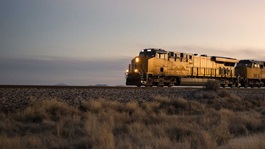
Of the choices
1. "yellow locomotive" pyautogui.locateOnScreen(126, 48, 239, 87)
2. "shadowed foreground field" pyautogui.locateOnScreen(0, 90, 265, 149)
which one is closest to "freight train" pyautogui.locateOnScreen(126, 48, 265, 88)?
"yellow locomotive" pyautogui.locateOnScreen(126, 48, 239, 87)

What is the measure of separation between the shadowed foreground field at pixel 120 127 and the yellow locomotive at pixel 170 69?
8253 mm

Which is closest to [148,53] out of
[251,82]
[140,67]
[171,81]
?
[140,67]

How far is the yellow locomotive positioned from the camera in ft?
90.0

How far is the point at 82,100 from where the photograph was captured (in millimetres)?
15891

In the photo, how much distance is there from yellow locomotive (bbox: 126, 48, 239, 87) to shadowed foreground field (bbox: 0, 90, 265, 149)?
8253 millimetres

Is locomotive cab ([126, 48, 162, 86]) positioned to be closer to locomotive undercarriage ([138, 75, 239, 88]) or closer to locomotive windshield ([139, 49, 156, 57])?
locomotive windshield ([139, 49, 156, 57])

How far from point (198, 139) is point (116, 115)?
5572mm

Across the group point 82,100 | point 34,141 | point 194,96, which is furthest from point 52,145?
point 194,96

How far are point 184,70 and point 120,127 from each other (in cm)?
1990

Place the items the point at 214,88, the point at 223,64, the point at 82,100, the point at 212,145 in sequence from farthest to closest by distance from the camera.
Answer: the point at 223,64 < the point at 214,88 < the point at 82,100 < the point at 212,145

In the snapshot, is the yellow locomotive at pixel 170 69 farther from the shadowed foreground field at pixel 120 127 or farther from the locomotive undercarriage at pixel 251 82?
the shadowed foreground field at pixel 120 127

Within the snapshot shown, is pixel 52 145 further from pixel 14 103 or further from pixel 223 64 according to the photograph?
pixel 223 64

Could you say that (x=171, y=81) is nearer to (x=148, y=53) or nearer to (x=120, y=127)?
(x=148, y=53)

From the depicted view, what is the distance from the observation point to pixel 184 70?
30.5 meters
